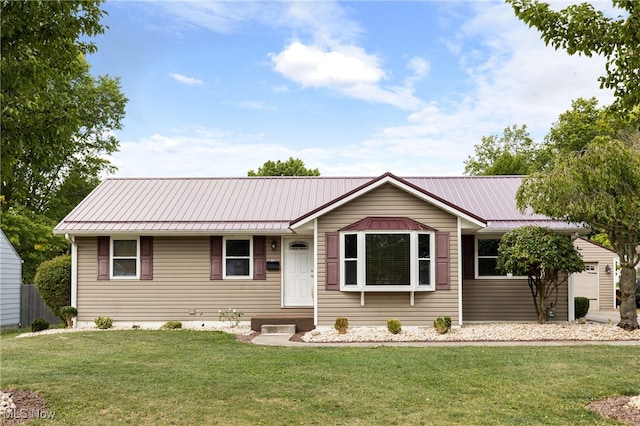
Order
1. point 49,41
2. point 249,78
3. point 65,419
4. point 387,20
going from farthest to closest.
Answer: point 249,78 → point 387,20 → point 49,41 → point 65,419

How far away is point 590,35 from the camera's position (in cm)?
695

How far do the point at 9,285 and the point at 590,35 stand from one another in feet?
69.1

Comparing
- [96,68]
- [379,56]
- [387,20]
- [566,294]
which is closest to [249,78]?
[379,56]

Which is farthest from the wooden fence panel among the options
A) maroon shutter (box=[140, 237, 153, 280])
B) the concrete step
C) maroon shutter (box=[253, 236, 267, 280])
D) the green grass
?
the concrete step

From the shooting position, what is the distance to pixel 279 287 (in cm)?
1678

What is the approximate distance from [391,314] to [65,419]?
9154 mm

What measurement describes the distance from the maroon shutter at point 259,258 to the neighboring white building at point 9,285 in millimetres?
10322

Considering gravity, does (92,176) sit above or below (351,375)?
above

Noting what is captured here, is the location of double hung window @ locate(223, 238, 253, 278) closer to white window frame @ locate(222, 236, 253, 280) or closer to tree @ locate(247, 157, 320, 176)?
white window frame @ locate(222, 236, 253, 280)

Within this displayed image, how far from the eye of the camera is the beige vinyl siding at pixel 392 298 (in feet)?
48.6

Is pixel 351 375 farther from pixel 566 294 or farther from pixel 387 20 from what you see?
pixel 566 294

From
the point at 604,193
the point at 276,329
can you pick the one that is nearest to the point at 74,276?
the point at 276,329

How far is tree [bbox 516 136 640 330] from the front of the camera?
13016 millimetres

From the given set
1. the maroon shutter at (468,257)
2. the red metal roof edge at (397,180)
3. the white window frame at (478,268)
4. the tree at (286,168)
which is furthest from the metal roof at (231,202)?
the tree at (286,168)
